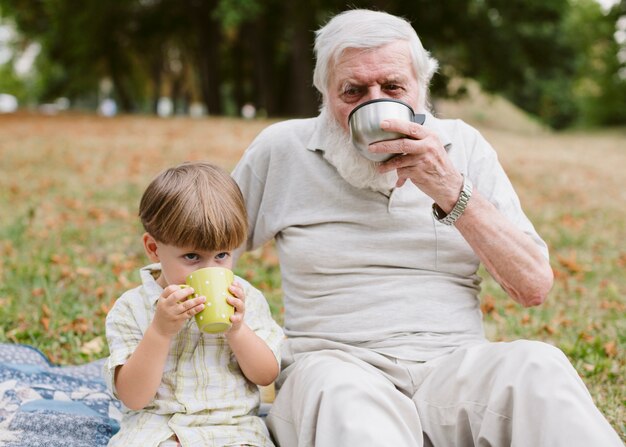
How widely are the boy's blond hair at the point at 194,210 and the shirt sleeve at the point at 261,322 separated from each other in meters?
0.32

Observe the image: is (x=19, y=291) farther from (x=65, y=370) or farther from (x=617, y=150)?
(x=617, y=150)

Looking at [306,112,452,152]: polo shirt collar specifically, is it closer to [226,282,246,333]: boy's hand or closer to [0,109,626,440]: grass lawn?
[226,282,246,333]: boy's hand

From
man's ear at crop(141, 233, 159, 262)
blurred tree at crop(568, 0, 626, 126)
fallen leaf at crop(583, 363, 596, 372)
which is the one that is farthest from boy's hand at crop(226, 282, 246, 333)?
blurred tree at crop(568, 0, 626, 126)

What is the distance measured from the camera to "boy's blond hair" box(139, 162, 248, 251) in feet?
7.41

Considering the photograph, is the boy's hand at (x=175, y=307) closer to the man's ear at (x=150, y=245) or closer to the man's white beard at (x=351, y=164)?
the man's ear at (x=150, y=245)

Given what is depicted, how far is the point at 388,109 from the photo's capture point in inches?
92.9

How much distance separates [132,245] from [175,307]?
14.2 feet

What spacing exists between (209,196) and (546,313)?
11.0 feet

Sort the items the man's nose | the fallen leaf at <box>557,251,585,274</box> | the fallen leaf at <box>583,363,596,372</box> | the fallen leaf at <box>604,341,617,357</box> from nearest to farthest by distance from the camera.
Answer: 1. the man's nose
2. the fallen leaf at <box>583,363,596,372</box>
3. the fallen leaf at <box>604,341,617,357</box>
4. the fallen leaf at <box>557,251,585,274</box>

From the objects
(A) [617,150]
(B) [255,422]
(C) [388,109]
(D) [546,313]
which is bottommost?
(A) [617,150]

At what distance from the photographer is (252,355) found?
2381 millimetres

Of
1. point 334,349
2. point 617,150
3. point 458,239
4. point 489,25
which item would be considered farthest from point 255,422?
point 489,25

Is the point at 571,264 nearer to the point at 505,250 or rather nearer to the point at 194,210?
the point at 505,250

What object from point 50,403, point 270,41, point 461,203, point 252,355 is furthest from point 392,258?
point 270,41
